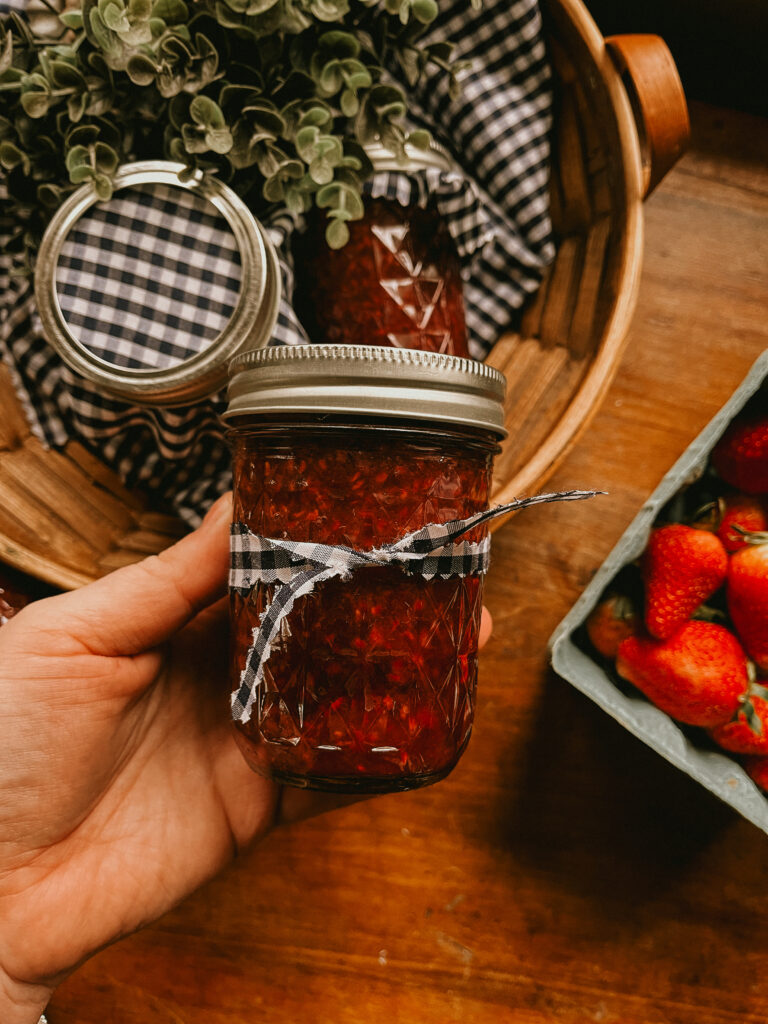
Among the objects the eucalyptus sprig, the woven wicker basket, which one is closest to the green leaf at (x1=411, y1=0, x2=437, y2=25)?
the eucalyptus sprig

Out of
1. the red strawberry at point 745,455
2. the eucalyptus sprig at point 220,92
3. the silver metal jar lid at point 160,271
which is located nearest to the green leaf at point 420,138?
the eucalyptus sprig at point 220,92

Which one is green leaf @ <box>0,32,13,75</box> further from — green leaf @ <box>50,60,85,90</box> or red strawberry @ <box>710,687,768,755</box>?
red strawberry @ <box>710,687,768,755</box>

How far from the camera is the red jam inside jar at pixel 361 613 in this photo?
425mm

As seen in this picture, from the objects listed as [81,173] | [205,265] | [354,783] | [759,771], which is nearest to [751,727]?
[759,771]

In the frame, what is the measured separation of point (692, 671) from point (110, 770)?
1.62 ft

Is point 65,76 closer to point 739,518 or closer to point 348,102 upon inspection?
point 348,102

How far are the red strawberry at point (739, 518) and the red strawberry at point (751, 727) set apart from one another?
5.3 inches

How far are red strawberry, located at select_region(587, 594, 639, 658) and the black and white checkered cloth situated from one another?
278mm

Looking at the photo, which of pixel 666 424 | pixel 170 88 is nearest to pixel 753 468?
pixel 666 424

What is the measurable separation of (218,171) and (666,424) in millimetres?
496

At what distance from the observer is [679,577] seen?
642mm

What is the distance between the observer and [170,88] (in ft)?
1.82

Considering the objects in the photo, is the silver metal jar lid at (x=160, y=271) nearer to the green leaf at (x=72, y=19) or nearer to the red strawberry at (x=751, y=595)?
the green leaf at (x=72, y=19)

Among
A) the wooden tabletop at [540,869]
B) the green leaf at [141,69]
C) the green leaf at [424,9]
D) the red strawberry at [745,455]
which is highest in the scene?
the green leaf at [424,9]
